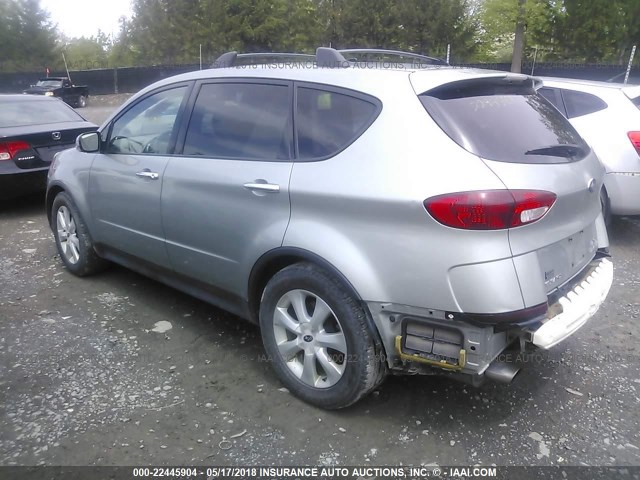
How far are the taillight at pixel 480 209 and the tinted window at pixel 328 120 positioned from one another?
1.99 feet

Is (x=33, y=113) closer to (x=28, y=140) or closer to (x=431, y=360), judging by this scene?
(x=28, y=140)

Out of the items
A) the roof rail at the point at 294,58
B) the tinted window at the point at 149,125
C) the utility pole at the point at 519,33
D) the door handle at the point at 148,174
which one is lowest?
the door handle at the point at 148,174

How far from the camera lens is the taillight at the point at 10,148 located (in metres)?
6.44

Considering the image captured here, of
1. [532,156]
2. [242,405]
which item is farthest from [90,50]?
[532,156]

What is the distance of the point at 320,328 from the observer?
110 inches

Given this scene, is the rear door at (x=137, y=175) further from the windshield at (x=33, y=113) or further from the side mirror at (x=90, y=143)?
the windshield at (x=33, y=113)

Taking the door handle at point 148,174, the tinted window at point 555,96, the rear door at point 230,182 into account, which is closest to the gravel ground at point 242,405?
the rear door at point 230,182

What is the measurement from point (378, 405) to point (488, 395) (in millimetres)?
630

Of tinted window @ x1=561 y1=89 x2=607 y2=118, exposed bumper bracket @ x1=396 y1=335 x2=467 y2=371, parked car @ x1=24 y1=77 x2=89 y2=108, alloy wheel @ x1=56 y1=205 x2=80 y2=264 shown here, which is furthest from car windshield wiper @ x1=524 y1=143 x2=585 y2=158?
parked car @ x1=24 y1=77 x2=89 y2=108

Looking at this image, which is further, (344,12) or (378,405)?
(344,12)

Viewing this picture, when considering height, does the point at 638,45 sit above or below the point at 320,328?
above

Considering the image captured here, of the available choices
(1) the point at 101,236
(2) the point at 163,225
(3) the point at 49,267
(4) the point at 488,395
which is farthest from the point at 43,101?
(4) the point at 488,395

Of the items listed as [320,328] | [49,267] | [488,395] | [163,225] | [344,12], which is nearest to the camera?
[320,328]

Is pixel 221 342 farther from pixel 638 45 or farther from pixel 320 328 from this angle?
pixel 638 45
